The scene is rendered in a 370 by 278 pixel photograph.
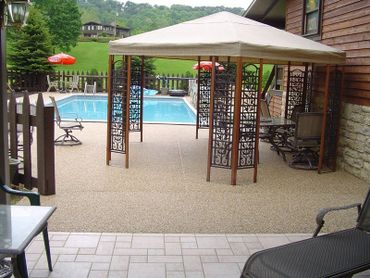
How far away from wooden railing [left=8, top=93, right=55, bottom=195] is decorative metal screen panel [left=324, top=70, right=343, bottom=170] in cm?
480

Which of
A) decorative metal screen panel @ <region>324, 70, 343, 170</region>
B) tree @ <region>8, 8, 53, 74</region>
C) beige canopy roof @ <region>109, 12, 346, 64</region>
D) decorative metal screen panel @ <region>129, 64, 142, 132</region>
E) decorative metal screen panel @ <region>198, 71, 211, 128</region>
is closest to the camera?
beige canopy roof @ <region>109, 12, 346, 64</region>

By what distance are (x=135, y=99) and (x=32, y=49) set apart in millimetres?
15180

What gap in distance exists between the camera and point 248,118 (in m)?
6.85

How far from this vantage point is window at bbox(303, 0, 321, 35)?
9.62m

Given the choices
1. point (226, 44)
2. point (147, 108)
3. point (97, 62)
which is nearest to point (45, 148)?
point (226, 44)

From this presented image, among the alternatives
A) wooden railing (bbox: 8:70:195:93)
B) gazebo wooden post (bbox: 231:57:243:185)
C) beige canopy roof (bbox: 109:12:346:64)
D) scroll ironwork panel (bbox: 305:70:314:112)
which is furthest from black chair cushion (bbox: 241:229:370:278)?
wooden railing (bbox: 8:70:195:93)

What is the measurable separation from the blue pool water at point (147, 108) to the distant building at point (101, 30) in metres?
28.8

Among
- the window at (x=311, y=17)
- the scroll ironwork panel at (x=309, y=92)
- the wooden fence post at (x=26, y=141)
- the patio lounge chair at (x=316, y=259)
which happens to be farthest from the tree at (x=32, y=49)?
the patio lounge chair at (x=316, y=259)

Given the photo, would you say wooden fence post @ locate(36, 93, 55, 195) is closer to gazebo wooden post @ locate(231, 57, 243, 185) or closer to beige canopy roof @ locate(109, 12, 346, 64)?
beige canopy roof @ locate(109, 12, 346, 64)

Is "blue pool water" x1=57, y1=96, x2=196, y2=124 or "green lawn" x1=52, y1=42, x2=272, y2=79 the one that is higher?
"green lawn" x1=52, y1=42, x2=272, y2=79

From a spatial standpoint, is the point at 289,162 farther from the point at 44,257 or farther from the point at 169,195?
the point at 44,257

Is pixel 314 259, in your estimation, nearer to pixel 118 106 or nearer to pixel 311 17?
pixel 118 106

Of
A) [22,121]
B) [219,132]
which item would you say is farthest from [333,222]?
[22,121]

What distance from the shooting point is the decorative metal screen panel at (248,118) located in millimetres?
6680
